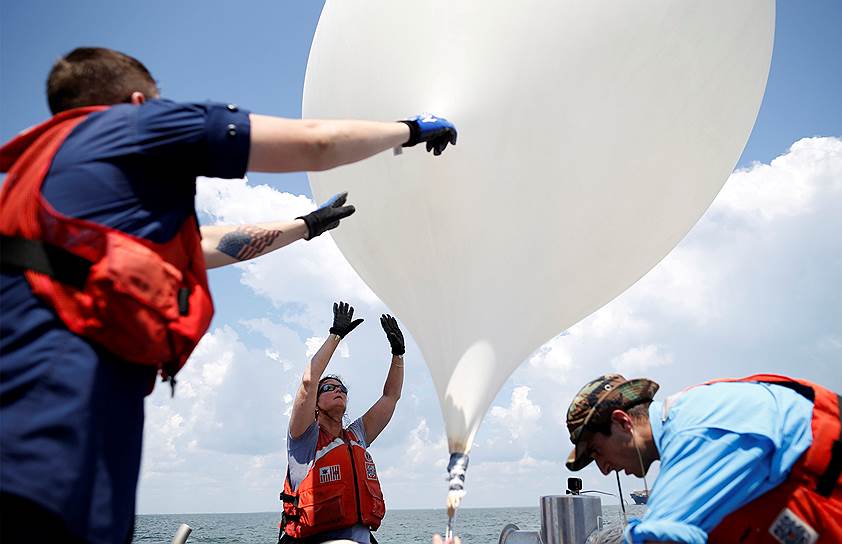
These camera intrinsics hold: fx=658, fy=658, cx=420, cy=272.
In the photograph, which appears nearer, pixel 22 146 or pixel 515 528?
pixel 22 146

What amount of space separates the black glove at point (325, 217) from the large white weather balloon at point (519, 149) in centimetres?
14

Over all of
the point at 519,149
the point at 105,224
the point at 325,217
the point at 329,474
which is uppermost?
the point at 519,149

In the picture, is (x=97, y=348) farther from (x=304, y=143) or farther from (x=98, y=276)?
(x=304, y=143)

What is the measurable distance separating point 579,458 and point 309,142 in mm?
1322

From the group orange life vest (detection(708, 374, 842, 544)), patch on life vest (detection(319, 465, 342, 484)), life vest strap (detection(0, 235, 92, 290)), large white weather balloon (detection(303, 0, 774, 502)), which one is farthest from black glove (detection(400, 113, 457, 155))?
patch on life vest (detection(319, 465, 342, 484))

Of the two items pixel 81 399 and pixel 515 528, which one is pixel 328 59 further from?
pixel 515 528

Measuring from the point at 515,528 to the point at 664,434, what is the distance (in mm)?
1849

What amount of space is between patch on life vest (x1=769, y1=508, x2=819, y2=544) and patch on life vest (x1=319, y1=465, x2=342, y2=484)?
2037 mm

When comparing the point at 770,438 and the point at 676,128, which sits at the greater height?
the point at 676,128

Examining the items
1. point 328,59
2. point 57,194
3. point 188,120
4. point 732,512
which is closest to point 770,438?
point 732,512

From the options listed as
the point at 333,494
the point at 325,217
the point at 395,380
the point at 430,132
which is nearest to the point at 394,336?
the point at 395,380

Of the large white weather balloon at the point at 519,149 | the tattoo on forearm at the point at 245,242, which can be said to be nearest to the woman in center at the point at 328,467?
the large white weather balloon at the point at 519,149

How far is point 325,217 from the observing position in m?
2.25

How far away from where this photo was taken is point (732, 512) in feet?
5.50
